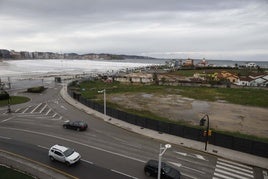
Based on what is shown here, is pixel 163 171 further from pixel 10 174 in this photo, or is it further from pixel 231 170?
pixel 10 174

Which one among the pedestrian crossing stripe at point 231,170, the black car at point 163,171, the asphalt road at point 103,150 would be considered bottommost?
the pedestrian crossing stripe at point 231,170

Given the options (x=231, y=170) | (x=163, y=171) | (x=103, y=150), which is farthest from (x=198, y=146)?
(x=103, y=150)

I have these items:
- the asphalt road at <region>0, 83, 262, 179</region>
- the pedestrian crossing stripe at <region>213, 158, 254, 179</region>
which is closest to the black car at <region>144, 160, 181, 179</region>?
the asphalt road at <region>0, 83, 262, 179</region>

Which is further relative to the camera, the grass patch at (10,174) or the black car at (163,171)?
the black car at (163,171)

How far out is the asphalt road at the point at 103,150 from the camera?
23266 mm

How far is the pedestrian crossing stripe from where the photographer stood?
22.9 m

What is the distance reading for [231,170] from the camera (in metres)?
24.0

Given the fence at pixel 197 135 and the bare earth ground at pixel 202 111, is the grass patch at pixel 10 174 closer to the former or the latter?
the fence at pixel 197 135

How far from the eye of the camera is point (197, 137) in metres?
30.9

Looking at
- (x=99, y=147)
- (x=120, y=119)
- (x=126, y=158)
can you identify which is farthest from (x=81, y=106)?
(x=126, y=158)

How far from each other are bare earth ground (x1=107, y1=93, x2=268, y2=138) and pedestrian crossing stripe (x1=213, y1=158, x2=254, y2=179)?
35.1ft

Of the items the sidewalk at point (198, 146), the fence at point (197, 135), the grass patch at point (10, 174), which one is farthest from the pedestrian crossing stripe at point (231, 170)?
the grass patch at point (10, 174)

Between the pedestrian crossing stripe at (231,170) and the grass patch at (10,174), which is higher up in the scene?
the grass patch at (10,174)

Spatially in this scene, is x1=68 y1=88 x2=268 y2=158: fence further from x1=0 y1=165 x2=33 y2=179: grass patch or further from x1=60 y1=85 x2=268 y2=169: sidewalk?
x1=0 y1=165 x2=33 y2=179: grass patch
